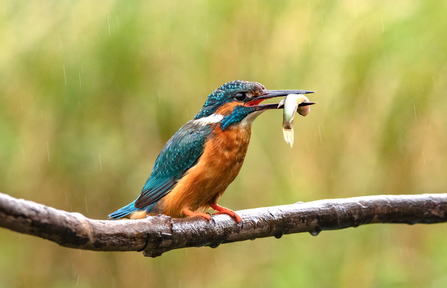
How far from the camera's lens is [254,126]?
11.3 ft

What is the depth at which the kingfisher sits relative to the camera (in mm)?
2049

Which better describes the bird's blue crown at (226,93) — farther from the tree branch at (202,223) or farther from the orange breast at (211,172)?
the tree branch at (202,223)

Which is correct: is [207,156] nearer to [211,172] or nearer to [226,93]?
[211,172]

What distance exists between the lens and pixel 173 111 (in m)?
3.44

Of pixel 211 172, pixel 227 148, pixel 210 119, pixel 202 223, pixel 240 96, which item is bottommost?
pixel 202 223

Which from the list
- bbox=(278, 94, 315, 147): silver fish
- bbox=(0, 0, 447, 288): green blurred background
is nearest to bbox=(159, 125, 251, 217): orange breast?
bbox=(278, 94, 315, 147): silver fish

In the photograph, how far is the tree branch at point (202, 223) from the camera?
1113 millimetres

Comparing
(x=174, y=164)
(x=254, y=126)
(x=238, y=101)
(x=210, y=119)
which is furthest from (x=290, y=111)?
(x=254, y=126)

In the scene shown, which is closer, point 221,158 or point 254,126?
point 221,158

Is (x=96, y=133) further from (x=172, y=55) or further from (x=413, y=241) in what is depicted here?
(x=413, y=241)

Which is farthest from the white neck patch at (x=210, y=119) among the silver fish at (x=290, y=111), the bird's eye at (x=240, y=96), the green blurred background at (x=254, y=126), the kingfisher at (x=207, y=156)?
the green blurred background at (x=254, y=126)

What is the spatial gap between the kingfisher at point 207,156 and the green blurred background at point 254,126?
1187 millimetres

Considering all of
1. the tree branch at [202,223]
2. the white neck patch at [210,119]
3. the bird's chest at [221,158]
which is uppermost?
the white neck patch at [210,119]

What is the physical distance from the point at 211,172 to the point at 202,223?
363mm
